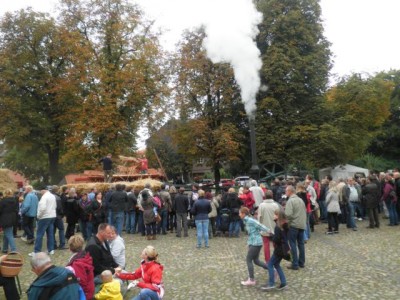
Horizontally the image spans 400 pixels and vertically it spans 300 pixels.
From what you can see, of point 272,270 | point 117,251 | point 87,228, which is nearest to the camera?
point 117,251

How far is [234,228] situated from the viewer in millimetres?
15266

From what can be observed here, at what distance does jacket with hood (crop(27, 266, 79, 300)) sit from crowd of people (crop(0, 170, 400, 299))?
1cm

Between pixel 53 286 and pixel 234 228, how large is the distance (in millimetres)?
10949

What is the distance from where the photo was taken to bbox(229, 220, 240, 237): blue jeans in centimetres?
1520

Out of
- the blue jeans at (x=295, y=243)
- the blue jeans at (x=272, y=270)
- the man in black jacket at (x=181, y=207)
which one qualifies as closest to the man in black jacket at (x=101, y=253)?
the blue jeans at (x=272, y=270)

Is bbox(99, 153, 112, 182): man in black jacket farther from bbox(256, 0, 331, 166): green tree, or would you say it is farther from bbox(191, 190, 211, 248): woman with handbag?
bbox(256, 0, 331, 166): green tree

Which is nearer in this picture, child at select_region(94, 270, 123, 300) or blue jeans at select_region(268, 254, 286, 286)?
child at select_region(94, 270, 123, 300)

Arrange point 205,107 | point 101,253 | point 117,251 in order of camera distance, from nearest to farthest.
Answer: point 101,253 < point 117,251 < point 205,107

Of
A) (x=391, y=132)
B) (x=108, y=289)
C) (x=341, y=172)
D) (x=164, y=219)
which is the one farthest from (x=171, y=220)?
(x=391, y=132)

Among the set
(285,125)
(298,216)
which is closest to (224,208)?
(298,216)

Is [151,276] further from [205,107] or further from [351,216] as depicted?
[205,107]

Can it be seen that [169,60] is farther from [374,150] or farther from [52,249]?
[374,150]

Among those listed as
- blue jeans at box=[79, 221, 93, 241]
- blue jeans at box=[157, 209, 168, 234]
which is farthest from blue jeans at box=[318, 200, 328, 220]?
blue jeans at box=[79, 221, 93, 241]

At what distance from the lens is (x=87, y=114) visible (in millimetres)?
27844
